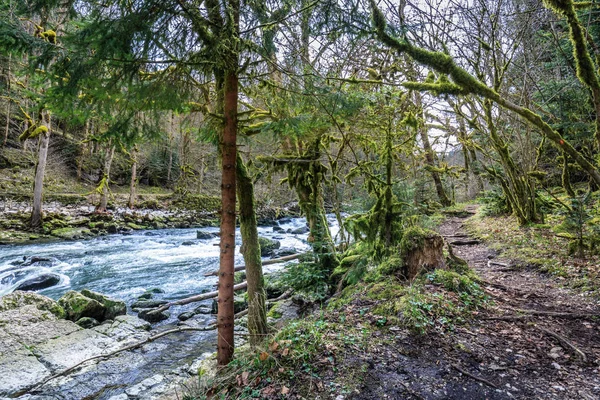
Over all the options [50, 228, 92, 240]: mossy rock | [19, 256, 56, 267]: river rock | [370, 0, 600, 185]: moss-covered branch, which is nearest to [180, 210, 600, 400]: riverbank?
[370, 0, 600, 185]: moss-covered branch

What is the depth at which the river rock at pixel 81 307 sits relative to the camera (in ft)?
21.5

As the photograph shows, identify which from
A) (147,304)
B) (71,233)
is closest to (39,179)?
(71,233)

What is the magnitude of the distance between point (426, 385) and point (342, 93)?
3476 millimetres

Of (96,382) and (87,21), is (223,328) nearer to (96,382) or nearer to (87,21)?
(96,382)

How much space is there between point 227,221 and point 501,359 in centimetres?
321

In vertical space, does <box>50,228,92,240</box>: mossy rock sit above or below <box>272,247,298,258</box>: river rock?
above

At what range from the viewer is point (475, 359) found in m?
3.12

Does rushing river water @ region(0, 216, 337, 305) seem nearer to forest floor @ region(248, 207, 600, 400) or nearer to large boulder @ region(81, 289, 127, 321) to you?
large boulder @ region(81, 289, 127, 321)

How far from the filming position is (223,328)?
3.68 m

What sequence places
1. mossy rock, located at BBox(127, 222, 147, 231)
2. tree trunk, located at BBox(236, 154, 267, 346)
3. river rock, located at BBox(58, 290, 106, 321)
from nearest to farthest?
tree trunk, located at BBox(236, 154, 267, 346) < river rock, located at BBox(58, 290, 106, 321) < mossy rock, located at BBox(127, 222, 147, 231)

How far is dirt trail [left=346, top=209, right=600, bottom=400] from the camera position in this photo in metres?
2.67

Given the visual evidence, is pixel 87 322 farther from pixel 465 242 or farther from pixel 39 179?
pixel 39 179

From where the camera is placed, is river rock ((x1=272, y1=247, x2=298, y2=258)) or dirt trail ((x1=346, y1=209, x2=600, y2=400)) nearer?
dirt trail ((x1=346, y1=209, x2=600, y2=400))

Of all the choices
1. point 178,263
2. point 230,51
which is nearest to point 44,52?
point 230,51
